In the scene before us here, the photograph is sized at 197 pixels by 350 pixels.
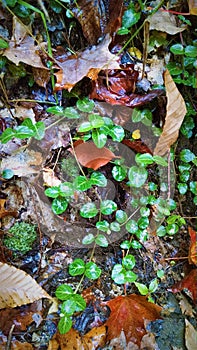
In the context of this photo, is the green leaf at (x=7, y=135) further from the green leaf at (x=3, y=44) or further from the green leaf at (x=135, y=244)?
the green leaf at (x=135, y=244)

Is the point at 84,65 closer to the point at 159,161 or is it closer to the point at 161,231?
the point at 159,161

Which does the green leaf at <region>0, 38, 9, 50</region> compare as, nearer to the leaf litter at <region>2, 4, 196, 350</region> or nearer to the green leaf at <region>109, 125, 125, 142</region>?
the leaf litter at <region>2, 4, 196, 350</region>

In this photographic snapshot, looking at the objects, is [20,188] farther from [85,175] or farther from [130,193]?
[130,193]

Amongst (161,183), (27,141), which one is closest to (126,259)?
(161,183)

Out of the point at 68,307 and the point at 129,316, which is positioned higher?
the point at 68,307

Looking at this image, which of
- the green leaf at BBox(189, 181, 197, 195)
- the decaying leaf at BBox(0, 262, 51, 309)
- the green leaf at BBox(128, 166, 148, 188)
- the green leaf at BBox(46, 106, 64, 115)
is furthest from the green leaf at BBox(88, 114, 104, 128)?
the decaying leaf at BBox(0, 262, 51, 309)

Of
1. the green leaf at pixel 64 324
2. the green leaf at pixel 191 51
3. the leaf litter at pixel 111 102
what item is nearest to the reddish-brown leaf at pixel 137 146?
the leaf litter at pixel 111 102

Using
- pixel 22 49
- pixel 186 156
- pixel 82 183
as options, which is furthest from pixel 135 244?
pixel 22 49
